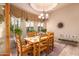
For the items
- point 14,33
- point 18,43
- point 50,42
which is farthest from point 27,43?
point 50,42

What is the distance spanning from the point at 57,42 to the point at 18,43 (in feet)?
1.92

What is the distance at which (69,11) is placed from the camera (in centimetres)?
168

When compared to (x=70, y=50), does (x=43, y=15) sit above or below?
above

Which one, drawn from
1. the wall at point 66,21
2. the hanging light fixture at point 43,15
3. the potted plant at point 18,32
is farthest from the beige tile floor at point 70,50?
the potted plant at point 18,32

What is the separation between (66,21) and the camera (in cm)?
171

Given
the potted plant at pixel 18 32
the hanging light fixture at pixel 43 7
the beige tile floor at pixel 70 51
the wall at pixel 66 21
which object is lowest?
the beige tile floor at pixel 70 51

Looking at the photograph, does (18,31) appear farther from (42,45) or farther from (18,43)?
(42,45)

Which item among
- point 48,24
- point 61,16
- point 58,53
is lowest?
point 58,53

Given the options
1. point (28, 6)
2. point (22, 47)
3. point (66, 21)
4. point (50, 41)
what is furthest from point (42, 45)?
point (28, 6)

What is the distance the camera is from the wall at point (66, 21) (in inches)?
65.9

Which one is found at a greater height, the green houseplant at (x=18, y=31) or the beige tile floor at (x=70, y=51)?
the green houseplant at (x=18, y=31)

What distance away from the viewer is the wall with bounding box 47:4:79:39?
167cm

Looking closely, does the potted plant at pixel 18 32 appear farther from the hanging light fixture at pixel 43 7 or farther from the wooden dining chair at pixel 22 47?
the hanging light fixture at pixel 43 7

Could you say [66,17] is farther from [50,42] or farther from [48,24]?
[50,42]
